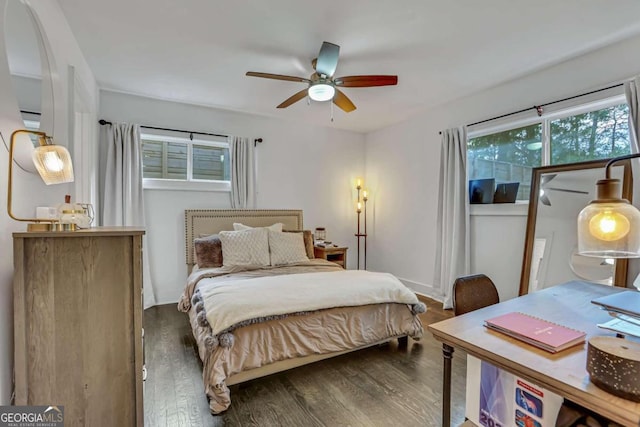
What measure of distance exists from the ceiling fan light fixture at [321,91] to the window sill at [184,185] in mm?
2116

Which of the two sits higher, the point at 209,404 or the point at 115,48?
the point at 115,48

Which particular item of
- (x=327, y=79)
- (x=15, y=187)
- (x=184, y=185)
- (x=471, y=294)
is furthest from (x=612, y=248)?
(x=184, y=185)

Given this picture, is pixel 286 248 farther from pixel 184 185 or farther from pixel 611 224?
pixel 611 224

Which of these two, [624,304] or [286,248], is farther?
[286,248]

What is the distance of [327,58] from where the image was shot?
2326 mm

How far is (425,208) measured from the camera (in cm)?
425

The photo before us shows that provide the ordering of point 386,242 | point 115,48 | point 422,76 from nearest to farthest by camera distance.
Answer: point 115,48, point 422,76, point 386,242

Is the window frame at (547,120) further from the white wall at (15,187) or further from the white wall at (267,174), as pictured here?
the white wall at (15,187)

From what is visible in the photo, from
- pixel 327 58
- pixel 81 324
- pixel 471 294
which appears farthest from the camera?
pixel 327 58

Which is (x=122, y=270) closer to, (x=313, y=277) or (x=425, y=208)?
(x=313, y=277)

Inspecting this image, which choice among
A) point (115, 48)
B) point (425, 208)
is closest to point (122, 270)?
point (115, 48)

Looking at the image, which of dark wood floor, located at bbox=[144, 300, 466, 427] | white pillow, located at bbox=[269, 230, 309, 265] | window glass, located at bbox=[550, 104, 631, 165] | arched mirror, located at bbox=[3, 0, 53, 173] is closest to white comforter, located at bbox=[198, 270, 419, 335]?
dark wood floor, located at bbox=[144, 300, 466, 427]

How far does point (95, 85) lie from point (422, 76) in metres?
3.57

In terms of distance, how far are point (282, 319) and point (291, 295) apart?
0.65ft
